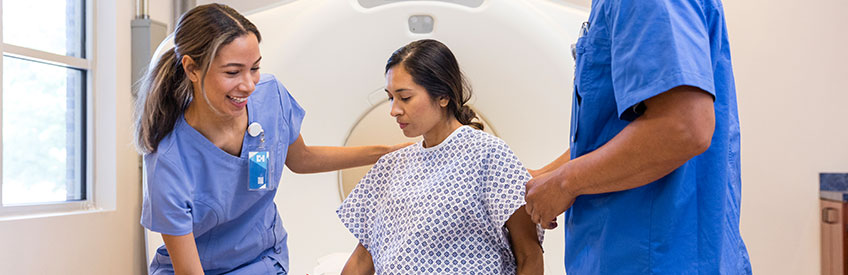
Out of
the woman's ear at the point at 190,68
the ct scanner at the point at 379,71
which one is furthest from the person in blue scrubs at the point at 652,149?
the ct scanner at the point at 379,71

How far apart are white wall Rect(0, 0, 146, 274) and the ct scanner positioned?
367mm

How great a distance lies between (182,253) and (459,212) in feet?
1.66

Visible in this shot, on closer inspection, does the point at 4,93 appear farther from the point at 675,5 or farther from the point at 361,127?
the point at 675,5

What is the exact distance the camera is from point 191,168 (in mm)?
1293

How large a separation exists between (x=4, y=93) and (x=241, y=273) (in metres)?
1.05

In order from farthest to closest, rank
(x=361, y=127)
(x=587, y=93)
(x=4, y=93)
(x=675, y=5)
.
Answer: (x=361, y=127) < (x=4, y=93) < (x=587, y=93) < (x=675, y=5)

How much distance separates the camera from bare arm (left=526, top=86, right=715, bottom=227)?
0.74 metres

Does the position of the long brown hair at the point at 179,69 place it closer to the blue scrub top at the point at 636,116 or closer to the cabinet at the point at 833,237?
the blue scrub top at the point at 636,116

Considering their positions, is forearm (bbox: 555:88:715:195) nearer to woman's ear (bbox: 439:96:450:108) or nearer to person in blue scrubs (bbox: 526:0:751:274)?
person in blue scrubs (bbox: 526:0:751:274)

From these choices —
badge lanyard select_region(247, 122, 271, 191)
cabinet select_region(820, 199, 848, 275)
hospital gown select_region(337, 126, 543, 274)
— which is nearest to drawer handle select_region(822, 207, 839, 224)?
cabinet select_region(820, 199, 848, 275)

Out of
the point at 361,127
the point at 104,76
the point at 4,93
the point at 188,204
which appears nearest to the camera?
the point at 188,204

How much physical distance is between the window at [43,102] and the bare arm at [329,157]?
0.86m

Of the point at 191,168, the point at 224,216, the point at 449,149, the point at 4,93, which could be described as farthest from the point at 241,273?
the point at 4,93

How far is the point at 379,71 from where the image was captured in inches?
76.7
